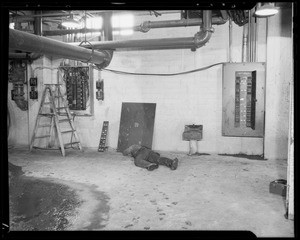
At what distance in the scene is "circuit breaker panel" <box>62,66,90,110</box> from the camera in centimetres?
638

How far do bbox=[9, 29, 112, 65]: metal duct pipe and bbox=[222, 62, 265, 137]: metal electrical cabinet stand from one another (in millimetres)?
2483

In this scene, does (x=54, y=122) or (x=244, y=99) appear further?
(x=54, y=122)

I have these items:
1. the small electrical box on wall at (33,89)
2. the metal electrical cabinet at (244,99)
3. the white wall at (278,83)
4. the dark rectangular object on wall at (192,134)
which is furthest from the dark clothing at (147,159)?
the small electrical box on wall at (33,89)

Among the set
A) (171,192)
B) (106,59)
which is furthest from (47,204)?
(106,59)

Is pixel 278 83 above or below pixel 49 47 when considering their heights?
below

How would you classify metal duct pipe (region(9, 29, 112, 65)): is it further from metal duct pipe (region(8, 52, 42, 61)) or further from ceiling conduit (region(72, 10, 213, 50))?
metal duct pipe (region(8, 52, 42, 61))

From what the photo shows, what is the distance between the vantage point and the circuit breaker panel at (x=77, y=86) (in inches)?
251

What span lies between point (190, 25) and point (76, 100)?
2952 mm

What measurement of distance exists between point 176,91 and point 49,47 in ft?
9.23

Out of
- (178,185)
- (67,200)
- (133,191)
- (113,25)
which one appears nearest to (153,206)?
(133,191)

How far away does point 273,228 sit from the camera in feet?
8.84

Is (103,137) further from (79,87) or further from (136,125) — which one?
(79,87)

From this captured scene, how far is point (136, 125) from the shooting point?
604cm
